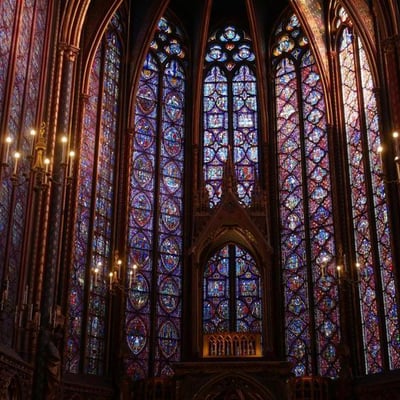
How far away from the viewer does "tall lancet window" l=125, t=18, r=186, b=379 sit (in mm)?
20781

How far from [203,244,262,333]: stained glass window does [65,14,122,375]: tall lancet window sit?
304cm

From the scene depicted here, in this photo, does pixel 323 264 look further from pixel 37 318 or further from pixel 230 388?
pixel 37 318

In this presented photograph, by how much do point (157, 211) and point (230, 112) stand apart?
170 inches

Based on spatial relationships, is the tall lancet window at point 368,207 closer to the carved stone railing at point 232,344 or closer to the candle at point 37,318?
the carved stone railing at point 232,344

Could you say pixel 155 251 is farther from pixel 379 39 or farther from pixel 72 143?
pixel 379 39

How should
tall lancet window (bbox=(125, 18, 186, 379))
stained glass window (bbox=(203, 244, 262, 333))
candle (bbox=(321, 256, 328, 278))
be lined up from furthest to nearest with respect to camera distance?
stained glass window (bbox=(203, 244, 262, 333)) → tall lancet window (bbox=(125, 18, 186, 379)) → candle (bbox=(321, 256, 328, 278))

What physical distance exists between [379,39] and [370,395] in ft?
29.9

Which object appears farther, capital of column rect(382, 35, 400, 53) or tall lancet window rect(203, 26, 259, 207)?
tall lancet window rect(203, 26, 259, 207)

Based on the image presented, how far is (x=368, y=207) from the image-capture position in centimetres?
1959

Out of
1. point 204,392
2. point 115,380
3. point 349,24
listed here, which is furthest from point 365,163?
point 115,380

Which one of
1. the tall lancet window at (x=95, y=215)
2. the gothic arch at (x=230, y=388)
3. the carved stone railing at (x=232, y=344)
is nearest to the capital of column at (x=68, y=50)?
the tall lancet window at (x=95, y=215)

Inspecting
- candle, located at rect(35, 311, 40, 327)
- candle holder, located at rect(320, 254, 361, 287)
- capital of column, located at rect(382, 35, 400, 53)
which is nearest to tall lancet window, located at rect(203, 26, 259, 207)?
candle holder, located at rect(320, 254, 361, 287)

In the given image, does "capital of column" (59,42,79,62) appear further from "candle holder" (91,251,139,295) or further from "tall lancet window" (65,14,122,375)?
"candle holder" (91,251,139,295)

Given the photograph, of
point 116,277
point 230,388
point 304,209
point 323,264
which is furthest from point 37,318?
point 304,209
